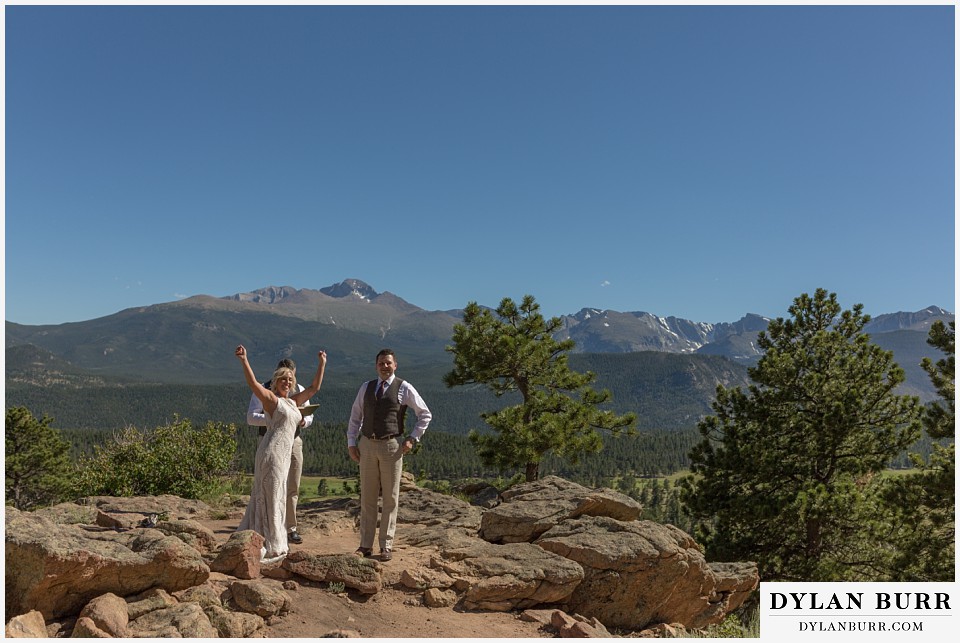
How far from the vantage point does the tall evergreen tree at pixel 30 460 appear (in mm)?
39812

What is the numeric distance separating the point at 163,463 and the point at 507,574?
15755mm

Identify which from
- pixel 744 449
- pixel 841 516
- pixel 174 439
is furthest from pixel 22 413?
pixel 841 516

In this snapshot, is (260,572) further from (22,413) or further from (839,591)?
(22,413)

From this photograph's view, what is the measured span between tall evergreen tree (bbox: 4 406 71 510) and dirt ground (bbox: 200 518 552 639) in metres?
39.0

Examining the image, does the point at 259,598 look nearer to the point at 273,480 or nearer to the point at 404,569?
the point at 273,480

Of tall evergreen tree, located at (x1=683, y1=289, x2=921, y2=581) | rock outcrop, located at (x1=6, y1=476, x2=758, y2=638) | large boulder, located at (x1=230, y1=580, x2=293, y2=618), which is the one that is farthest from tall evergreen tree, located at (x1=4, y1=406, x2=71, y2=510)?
tall evergreen tree, located at (x1=683, y1=289, x2=921, y2=581)

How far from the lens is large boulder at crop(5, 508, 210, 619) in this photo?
7.48 m

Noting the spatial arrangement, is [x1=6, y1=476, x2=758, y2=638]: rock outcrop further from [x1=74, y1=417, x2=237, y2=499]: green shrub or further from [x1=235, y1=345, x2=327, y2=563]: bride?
[x1=74, y1=417, x2=237, y2=499]: green shrub

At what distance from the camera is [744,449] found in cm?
2059

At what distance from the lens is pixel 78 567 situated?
25.3ft

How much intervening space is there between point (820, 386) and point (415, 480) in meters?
13.6

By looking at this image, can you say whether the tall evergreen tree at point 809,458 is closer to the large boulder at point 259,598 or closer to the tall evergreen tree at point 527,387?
the tall evergreen tree at point 527,387

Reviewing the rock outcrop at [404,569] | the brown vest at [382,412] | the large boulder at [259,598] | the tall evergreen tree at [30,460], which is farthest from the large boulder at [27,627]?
the tall evergreen tree at [30,460]

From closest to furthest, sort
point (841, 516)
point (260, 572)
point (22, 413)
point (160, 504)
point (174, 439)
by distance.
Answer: point (260, 572)
point (160, 504)
point (841, 516)
point (174, 439)
point (22, 413)
